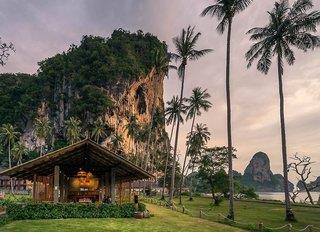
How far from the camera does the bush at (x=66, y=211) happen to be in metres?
23.6

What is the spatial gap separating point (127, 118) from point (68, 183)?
82519 millimetres

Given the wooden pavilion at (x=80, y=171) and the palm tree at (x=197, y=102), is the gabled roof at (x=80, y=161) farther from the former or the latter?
the palm tree at (x=197, y=102)

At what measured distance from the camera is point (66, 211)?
2436 centimetres

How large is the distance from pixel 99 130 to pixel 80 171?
68332mm

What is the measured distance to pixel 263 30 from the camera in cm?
3388

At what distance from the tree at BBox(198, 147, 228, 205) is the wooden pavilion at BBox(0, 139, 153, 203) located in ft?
124

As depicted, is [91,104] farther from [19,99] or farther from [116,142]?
[19,99]

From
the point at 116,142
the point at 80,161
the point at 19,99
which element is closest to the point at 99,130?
the point at 116,142

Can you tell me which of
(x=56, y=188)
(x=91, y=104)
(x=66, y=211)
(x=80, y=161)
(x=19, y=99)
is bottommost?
(x=66, y=211)

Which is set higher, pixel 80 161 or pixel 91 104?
pixel 91 104

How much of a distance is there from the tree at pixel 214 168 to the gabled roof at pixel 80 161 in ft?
133

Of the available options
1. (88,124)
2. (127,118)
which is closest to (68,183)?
(88,124)

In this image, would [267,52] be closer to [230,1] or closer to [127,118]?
[230,1]

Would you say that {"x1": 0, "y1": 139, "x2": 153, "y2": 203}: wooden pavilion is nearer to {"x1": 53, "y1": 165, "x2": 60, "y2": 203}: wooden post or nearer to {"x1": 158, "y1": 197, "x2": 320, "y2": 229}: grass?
{"x1": 53, "y1": 165, "x2": 60, "y2": 203}: wooden post
